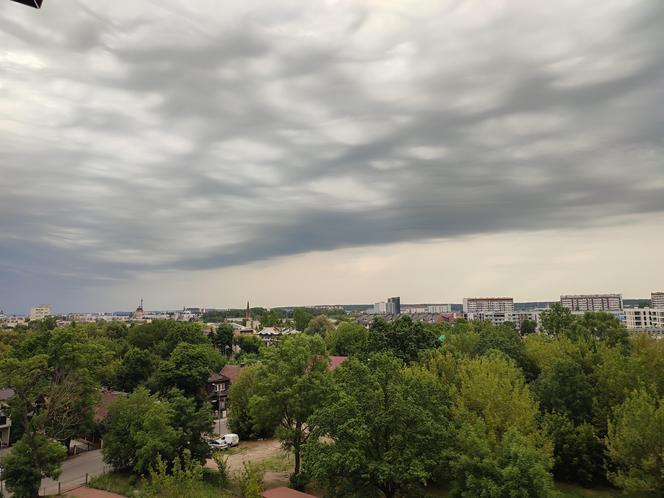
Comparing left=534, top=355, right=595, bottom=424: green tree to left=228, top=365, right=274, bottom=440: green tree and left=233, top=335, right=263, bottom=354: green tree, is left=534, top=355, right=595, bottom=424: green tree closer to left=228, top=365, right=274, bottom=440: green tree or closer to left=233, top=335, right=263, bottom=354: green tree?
left=228, top=365, right=274, bottom=440: green tree

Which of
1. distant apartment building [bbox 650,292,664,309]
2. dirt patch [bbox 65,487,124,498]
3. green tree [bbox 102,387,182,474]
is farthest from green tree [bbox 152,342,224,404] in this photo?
distant apartment building [bbox 650,292,664,309]

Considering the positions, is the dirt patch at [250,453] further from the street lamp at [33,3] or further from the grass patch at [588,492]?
the street lamp at [33,3]

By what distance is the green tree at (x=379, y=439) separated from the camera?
18125mm

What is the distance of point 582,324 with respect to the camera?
49.2 metres

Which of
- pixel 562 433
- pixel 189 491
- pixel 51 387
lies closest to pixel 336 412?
pixel 189 491

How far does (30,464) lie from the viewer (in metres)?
24.4

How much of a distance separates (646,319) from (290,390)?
14015cm

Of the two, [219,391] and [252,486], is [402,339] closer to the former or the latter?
[219,391]

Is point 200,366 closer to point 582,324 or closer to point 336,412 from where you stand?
point 336,412

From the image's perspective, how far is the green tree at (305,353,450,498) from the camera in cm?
1812

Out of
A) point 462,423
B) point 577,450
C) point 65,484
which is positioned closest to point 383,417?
point 462,423

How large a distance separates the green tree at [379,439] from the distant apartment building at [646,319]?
431 ft

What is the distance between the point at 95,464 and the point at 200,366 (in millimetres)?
9769

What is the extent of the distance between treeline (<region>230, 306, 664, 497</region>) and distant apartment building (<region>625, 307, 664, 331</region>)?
11536 cm
